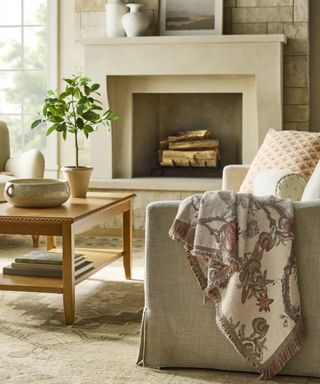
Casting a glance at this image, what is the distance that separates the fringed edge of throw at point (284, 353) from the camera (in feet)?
8.93

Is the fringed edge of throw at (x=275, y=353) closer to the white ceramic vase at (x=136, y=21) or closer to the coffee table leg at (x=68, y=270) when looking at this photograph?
the coffee table leg at (x=68, y=270)

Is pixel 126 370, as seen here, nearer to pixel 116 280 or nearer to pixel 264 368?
pixel 264 368

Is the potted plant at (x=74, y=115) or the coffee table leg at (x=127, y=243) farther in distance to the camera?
the coffee table leg at (x=127, y=243)

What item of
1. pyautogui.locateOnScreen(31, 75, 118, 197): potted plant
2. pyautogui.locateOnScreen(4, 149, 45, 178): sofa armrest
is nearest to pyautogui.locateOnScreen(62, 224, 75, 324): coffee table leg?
pyautogui.locateOnScreen(31, 75, 118, 197): potted plant

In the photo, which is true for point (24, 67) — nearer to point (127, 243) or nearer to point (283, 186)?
point (127, 243)

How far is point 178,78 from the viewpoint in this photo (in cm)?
614

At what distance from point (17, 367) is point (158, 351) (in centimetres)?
52

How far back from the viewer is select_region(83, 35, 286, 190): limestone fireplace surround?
19.1 ft

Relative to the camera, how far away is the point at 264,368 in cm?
276

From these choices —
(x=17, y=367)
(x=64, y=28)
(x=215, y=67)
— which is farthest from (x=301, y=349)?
(x=64, y=28)

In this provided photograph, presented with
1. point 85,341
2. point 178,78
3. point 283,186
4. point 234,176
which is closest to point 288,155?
point 234,176

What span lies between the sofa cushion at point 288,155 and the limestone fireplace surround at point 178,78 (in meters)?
1.54

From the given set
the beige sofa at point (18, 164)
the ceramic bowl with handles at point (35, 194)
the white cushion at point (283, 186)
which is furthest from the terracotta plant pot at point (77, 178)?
the white cushion at point (283, 186)

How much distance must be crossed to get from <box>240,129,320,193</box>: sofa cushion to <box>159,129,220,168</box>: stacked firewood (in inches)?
74.7
